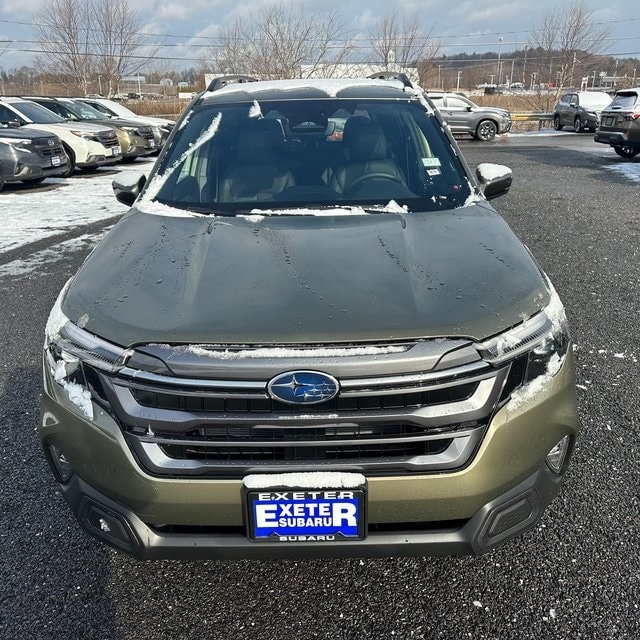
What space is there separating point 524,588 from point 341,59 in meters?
30.7

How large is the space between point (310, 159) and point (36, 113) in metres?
12.7

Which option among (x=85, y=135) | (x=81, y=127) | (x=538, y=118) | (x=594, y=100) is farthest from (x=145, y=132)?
(x=538, y=118)

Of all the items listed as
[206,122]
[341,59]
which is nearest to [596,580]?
[206,122]

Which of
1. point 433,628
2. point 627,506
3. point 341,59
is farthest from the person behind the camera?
point 341,59

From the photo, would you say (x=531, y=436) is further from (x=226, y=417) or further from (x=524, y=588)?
(x=226, y=417)

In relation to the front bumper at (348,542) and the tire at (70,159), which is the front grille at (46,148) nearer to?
the tire at (70,159)

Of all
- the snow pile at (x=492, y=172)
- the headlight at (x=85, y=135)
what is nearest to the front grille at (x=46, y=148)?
the headlight at (x=85, y=135)

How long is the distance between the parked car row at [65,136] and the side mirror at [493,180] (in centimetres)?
1023

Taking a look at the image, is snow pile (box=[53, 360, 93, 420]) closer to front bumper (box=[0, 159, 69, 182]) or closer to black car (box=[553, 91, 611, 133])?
front bumper (box=[0, 159, 69, 182])

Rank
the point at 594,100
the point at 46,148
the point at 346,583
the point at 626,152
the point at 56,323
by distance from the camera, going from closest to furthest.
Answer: the point at 56,323 → the point at 346,583 → the point at 46,148 → the point at 626,152 → the point at 594,100

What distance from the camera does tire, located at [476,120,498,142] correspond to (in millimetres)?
22219

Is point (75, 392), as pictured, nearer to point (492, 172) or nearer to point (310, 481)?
point (310, 481)

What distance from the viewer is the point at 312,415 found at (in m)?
1.73

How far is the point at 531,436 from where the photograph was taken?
1.86 m
